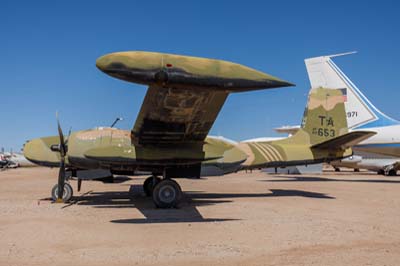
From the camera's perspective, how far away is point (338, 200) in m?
14.9

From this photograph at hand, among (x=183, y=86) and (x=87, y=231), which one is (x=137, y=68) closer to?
(x=183, y=86)

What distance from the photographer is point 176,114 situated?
10.2m

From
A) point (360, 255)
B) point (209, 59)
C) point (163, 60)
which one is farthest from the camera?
point (209, 59)

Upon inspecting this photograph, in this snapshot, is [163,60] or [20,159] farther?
[20,159]

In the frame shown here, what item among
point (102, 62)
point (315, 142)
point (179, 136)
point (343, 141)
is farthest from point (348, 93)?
point (102, 62)

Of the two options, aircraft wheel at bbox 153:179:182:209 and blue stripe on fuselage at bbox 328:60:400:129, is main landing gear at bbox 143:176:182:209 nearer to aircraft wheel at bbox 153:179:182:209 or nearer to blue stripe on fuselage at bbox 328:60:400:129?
aircraft wheel at bbox 153:179:182:209

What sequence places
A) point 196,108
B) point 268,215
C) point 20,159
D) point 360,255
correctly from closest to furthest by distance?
point 360,255, point 196,108, point 268,215, point 20,159

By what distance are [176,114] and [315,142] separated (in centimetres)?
978

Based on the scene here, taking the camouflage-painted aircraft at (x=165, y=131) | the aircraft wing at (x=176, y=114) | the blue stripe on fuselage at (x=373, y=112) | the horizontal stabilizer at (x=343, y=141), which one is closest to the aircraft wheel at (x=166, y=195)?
the camouflage-painted aircraft at (x=165, y=131)

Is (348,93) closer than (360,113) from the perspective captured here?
No

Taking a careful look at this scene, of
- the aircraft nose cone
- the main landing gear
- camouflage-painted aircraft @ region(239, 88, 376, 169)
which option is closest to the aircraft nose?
the main landing gear

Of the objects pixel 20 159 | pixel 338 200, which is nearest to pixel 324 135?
pixel 338 200

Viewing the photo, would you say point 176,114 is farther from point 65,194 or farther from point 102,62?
point 65,194

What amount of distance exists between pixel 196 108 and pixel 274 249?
4261 mm
